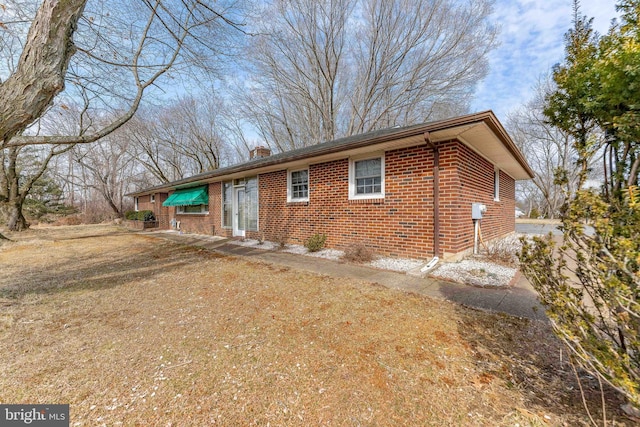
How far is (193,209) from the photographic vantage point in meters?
13.9

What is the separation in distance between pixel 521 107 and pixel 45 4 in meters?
32.9

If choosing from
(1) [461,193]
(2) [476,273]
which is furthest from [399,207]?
(2) [476,273]

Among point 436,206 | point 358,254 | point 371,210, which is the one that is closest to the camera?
point 436,206

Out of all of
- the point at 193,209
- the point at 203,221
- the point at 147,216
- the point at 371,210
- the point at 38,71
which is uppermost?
the point at 38,71

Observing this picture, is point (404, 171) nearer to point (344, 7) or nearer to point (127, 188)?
point (344, 7)

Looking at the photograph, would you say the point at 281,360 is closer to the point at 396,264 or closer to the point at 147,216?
the point at 396,264

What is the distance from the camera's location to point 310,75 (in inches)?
637

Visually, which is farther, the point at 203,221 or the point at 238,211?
the point at 203,221

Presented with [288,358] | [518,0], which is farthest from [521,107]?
[288,358]

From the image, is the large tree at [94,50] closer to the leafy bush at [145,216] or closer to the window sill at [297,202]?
the window sill at [297,202]

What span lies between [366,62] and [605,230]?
17.4 meters

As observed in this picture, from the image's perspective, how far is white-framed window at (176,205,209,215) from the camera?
42.8 ft

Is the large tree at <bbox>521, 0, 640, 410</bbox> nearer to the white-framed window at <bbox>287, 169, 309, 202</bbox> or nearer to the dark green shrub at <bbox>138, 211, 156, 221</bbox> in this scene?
the white-framed window at <bbox>287, 169, 309, 202</bbox>

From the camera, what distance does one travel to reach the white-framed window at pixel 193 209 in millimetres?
13047
